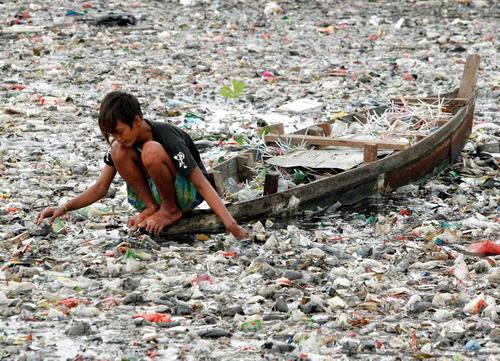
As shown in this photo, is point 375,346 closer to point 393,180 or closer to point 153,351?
point 153,351

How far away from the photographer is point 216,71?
13.7m

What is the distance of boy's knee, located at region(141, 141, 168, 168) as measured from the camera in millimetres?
6547

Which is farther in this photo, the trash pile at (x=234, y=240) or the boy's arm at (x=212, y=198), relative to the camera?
the boy's arm at (x=212, y=198)

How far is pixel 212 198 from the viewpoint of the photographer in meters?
6.66

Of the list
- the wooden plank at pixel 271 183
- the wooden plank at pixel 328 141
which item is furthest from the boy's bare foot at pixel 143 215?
the wooden plank at pixel 328 141

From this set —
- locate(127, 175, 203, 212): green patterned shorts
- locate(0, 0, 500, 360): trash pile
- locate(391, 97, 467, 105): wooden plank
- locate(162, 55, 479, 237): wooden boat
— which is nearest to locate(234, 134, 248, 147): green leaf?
locate(0, 0, 500, 360): trash pile

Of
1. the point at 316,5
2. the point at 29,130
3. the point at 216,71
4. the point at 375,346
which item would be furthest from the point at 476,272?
the point at 316,5

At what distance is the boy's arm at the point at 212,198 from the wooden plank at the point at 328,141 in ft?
6.28

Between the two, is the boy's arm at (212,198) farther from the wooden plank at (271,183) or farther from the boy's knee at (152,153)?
the wooden plank at (271,183)

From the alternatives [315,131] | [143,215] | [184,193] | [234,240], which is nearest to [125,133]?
[184,193]

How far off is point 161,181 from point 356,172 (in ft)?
6.01

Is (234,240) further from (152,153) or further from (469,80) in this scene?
(469,80)

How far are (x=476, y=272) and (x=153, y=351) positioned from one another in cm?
225

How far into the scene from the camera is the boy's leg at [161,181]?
656 centimetres
